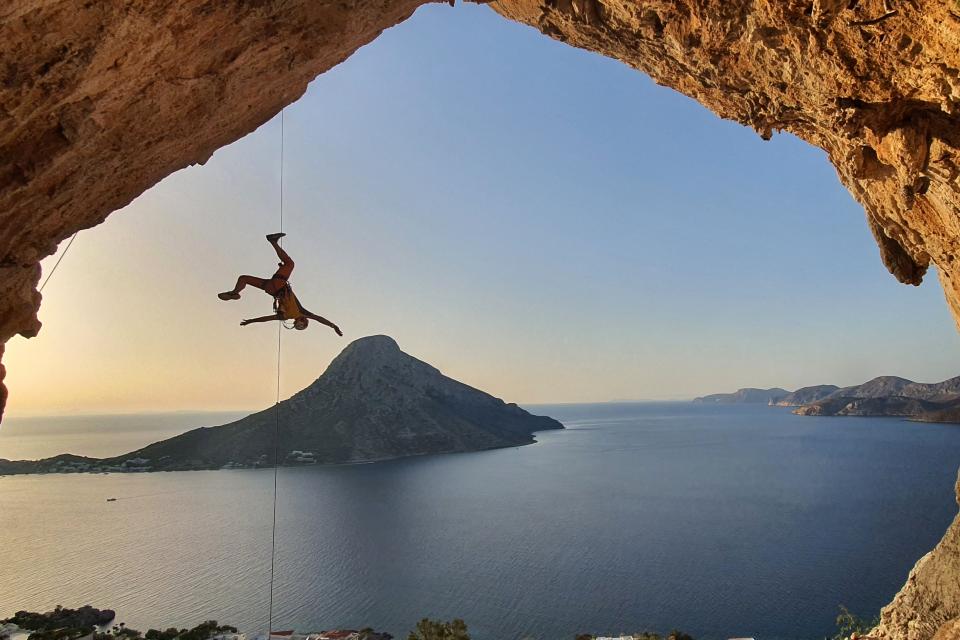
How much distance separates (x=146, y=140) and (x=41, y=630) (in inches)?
1372

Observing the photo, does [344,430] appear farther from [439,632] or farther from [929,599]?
[929,599]

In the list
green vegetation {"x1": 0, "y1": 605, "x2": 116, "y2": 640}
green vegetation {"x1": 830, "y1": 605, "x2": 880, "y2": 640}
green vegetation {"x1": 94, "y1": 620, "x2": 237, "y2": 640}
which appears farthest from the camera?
green vegetation {"x1": 0, "y1": 605, "x2": 116, "y2": 640}

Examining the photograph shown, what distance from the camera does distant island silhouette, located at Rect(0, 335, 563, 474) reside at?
94.9 meters

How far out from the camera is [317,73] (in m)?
7.05

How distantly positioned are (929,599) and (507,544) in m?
37.8

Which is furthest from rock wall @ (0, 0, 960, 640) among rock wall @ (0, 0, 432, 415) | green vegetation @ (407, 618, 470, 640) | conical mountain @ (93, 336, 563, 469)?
conical mountain @ (93, 336, 563, 469)

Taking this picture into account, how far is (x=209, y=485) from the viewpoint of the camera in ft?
255

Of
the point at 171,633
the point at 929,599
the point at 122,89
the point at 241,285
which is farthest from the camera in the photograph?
the point at 171,633

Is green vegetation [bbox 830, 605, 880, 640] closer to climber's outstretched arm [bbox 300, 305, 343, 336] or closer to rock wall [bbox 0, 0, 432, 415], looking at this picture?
climber's outstretched arm [bbox 300, 305, 343, 336]

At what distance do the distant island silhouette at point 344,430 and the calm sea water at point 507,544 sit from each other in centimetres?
1180

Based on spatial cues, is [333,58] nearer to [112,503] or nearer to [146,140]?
[146,140]

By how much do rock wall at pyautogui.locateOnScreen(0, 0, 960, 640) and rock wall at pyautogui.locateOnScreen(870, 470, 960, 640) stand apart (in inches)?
227

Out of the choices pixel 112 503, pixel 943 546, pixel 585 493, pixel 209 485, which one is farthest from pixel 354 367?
pixel 943 546

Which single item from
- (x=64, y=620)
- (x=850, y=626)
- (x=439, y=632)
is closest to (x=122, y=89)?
(x=439, y=632)
